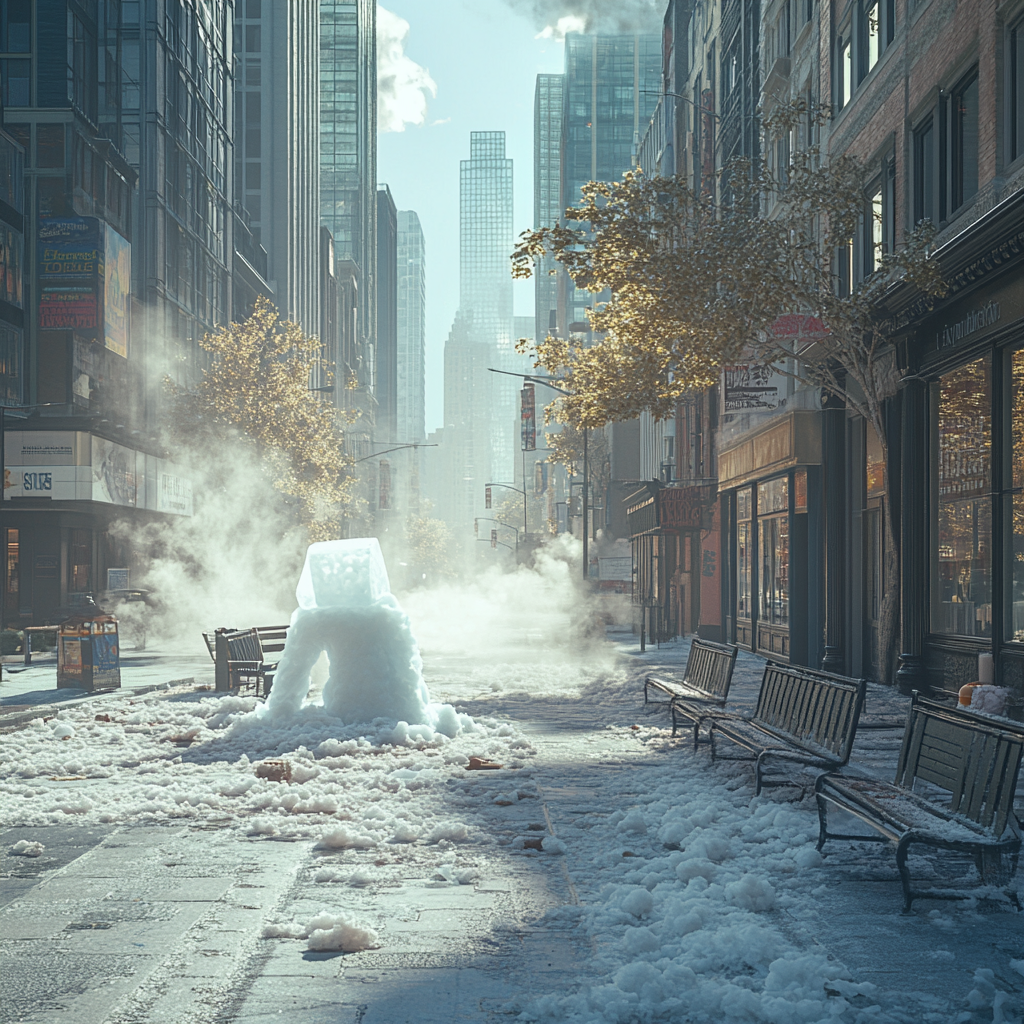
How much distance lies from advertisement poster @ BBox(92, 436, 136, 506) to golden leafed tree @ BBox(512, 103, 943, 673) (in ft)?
77.8

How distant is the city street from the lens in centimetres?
467

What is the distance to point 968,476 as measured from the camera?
14648mm

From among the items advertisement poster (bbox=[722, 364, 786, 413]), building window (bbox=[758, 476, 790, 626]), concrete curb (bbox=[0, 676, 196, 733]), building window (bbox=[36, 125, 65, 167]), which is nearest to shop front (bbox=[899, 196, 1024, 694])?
advertisement poster (bbox=[722, 364, 786, 413])

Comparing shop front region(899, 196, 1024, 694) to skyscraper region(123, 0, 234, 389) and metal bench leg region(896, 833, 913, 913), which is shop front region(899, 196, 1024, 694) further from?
skyscraper region(123, 0, 234, 389)

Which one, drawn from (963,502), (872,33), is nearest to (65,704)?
(963,502)

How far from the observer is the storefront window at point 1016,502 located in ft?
42.5

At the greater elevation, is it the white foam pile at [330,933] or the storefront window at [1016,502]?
the storefront window at [1016,502]

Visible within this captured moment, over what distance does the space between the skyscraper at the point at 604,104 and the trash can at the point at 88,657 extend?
13408cm

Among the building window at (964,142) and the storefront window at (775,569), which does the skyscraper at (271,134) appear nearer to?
the storefront window at (775,569)

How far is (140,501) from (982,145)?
32.6m

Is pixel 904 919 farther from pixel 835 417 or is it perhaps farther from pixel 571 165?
pixel 571 165

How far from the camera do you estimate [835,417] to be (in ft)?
66.8

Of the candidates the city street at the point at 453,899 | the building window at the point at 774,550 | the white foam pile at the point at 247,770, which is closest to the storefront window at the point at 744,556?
the building window at the point at 774,550

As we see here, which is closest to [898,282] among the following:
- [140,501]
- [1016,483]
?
[1016,483]
